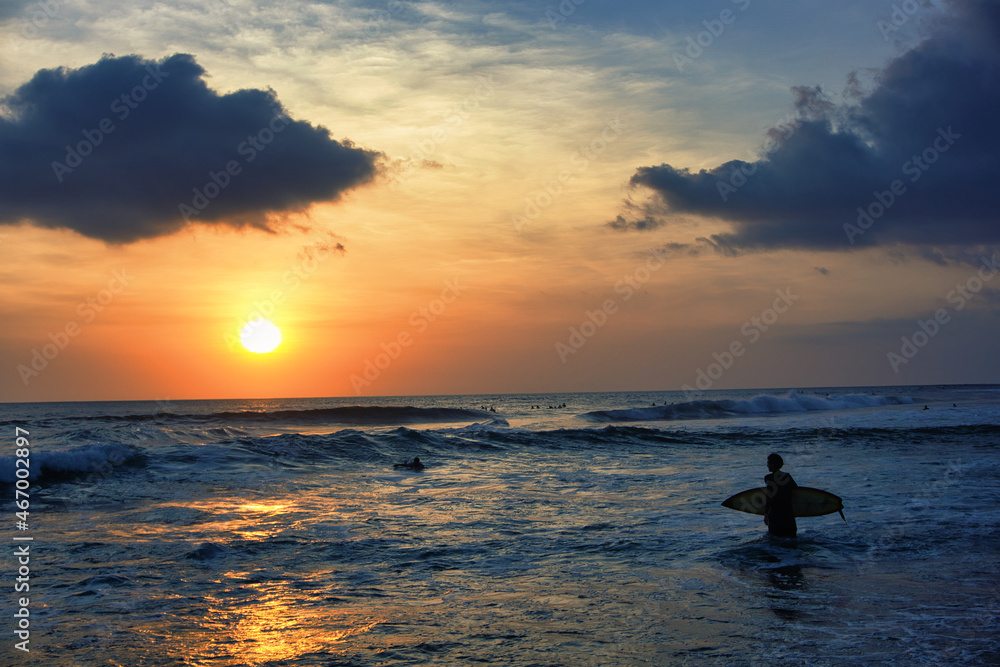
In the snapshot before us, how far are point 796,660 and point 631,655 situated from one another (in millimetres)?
1579

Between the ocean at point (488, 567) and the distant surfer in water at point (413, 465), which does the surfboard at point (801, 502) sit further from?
the distant surfer in water at point (413, 465)

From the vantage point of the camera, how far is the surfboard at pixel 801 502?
41.2 ft

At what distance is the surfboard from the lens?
1255cm

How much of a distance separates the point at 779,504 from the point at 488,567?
5.62 meters

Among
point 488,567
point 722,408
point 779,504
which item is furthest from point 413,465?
point 722,408

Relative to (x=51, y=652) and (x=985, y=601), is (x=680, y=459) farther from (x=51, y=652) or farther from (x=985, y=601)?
(x=51, y=652)

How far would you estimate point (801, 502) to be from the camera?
12.9 m

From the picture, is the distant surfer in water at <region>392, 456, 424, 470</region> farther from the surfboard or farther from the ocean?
the surfboard

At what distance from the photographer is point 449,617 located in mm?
7938

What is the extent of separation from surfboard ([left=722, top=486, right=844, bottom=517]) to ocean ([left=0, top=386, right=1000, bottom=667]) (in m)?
0.48

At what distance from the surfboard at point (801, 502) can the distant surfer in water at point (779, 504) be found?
555 millimetres

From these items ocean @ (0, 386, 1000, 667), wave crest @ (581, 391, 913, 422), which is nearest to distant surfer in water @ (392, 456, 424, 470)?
ocean @ (0, 386, 1000, 667)

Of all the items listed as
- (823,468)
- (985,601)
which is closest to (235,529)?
(985,601)

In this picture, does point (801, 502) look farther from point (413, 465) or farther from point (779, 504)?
Result: point (413, 465)
